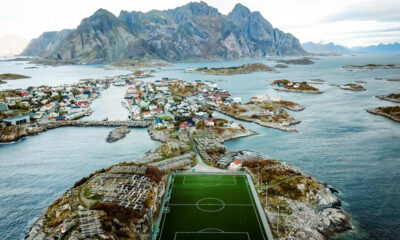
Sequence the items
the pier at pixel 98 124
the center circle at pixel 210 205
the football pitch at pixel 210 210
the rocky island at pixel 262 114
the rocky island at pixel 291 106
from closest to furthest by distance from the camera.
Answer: the football pitch at pixel 210 210 < the center circle at pixel 210 205 < the rocky island at pixel 262 114 < the pier at pixel 98 124 < the rocky island at pixel 291 106

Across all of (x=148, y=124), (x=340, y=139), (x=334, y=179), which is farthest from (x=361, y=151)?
(x=148, y=124)

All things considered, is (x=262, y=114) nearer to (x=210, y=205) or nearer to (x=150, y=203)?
(x=210, y=205)

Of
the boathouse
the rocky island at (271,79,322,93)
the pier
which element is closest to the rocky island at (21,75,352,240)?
the pier

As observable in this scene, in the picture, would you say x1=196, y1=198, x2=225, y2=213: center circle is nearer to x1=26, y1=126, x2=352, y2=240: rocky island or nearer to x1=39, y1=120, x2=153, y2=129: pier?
x1=26, y1=126, x2=352, y2=240: rocky island

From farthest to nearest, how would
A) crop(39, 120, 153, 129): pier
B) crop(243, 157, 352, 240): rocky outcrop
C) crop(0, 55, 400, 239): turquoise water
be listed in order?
1. crop(39, 120, 153, 129): pier
2. crop(0, 55, 400, 239): turquoise water
3. crop(243, 157, 352, 240): rocky outcrop

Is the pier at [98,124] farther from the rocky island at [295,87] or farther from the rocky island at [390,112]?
the rocky island at [295,87]

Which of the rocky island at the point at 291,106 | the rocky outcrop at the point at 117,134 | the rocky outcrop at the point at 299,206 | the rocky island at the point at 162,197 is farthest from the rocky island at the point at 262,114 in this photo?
the rocky outcrop at the point at 117,134

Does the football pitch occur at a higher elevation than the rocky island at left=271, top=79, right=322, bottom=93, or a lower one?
lower
